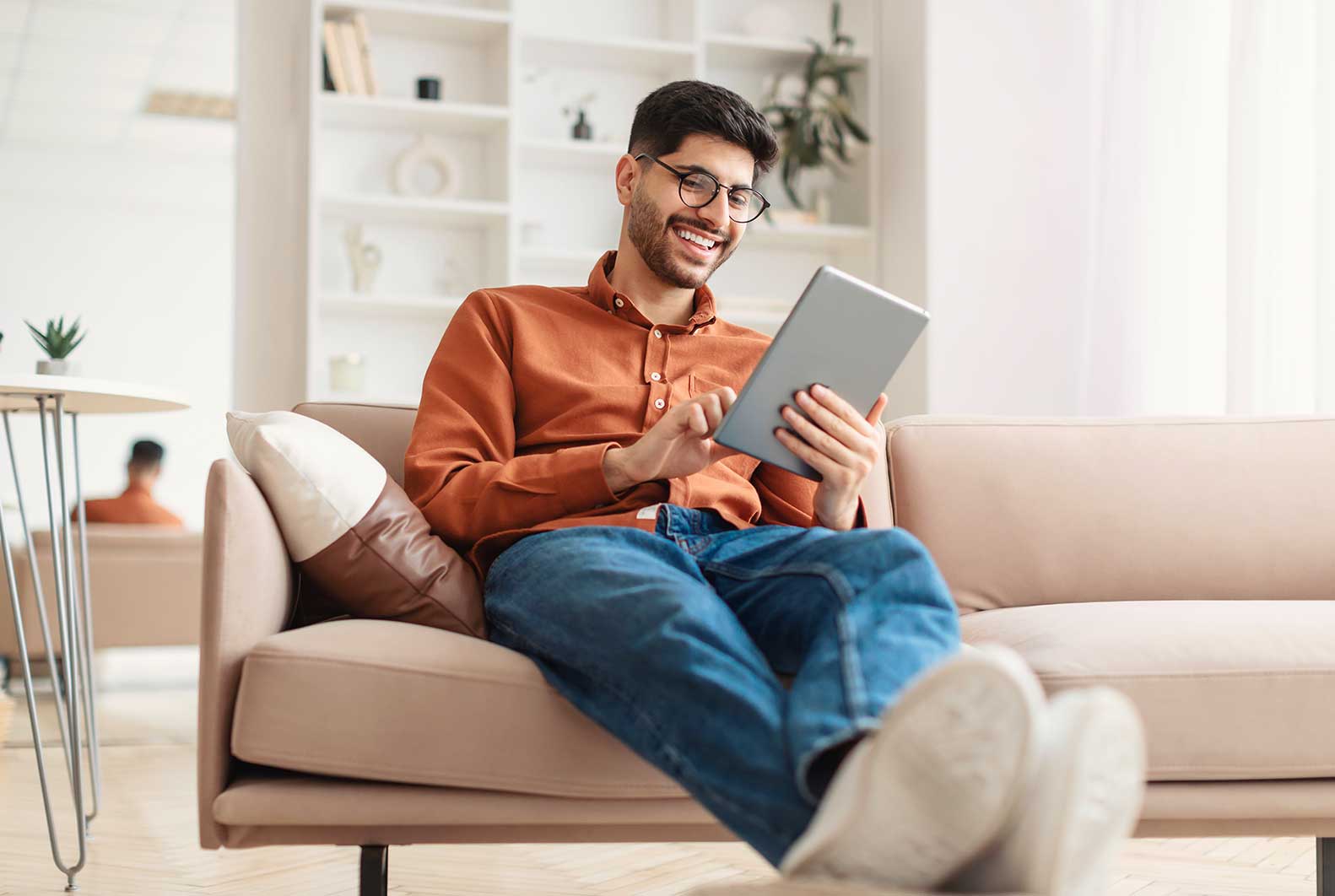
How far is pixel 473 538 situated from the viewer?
1577mm

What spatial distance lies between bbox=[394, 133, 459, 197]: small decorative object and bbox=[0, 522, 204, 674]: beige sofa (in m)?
1.40

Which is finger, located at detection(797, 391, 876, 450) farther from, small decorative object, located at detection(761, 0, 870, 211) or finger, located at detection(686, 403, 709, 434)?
small decorative object, located at detection(761, 0, 870, 211)

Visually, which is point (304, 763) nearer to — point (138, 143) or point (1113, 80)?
point (1113, 80)

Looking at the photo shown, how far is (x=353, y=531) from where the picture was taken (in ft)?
4.78

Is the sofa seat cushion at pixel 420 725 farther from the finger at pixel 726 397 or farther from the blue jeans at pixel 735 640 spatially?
the finger at pixel 726 397

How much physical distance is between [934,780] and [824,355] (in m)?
0.61

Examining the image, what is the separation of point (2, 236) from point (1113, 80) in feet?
23.2

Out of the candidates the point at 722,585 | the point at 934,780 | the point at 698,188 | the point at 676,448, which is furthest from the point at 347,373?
the point at 934,780

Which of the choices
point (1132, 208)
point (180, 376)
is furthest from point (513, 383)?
point (180, 376)

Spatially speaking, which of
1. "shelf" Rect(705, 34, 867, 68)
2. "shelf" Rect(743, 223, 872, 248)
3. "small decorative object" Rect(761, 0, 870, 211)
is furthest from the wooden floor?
"shelf" Rect(705, 34, 867, 68)

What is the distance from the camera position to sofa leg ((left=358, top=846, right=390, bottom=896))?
1364 mm

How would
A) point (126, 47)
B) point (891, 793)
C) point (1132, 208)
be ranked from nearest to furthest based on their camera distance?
point (891, 793), point (1132, 208), point (126, 47)

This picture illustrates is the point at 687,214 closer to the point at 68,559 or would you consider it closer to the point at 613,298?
the point at 613,298

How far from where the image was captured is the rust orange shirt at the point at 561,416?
153 centimetres
